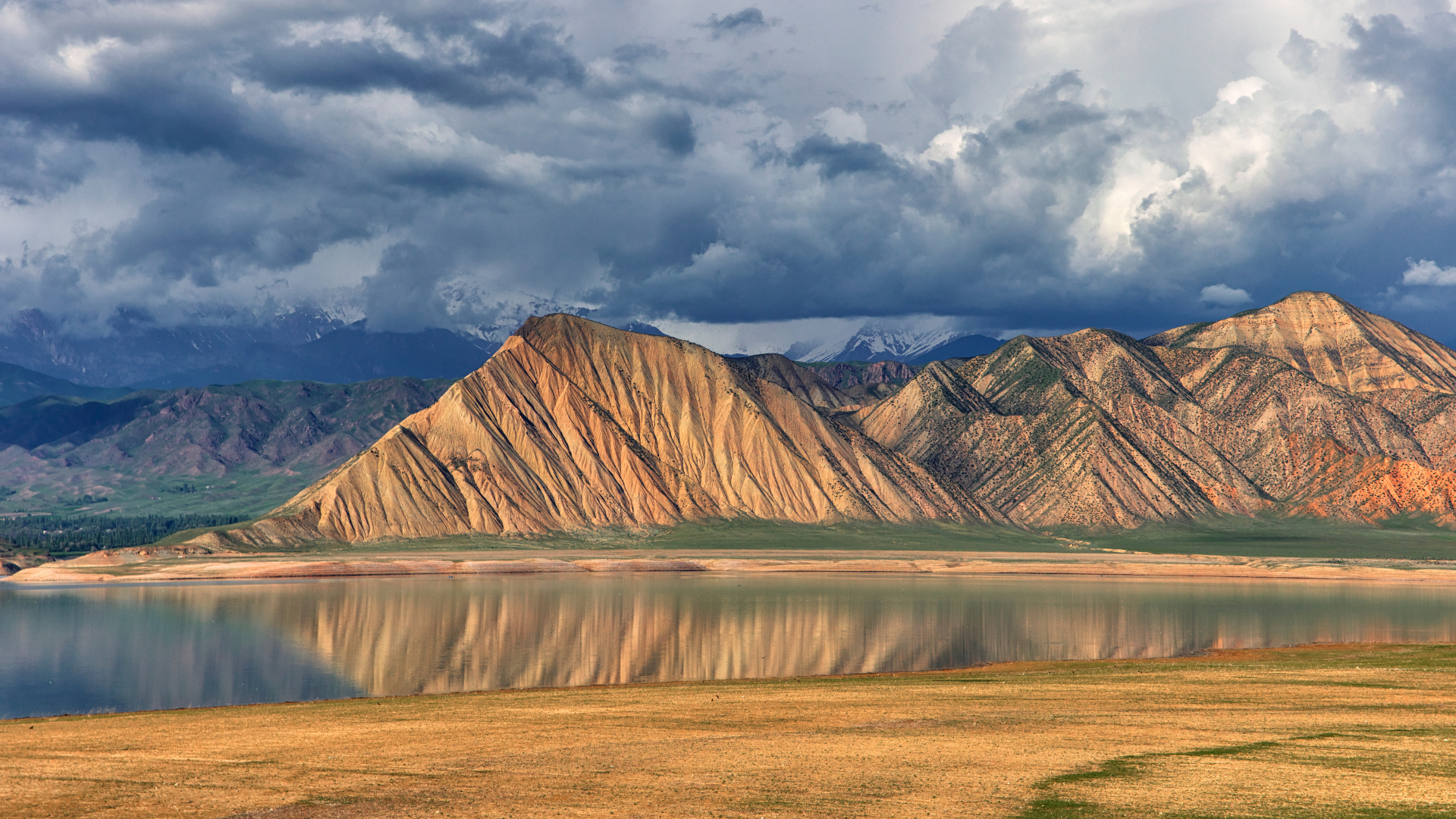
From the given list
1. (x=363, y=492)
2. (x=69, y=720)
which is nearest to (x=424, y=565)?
(x=363, y=492)

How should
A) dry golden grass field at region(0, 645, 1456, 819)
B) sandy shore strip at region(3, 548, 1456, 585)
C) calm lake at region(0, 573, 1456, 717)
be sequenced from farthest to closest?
sandy shore strip at region(3, 548, 1456, 585)
calm lake at region(0, 573, 1456, 717)
dry golden grass field at region(0, 645, 1456, 819)

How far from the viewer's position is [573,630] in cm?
8050

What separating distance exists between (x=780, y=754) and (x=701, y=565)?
130 metres

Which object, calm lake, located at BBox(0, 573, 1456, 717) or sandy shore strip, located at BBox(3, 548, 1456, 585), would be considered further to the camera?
sandy shore strip, located at BBox(3, 548, 1456, 585)

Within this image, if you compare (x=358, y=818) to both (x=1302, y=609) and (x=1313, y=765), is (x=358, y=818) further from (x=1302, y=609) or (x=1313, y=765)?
(x=1302, y=609)

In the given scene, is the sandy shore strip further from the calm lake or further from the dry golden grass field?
the dry golden grass field

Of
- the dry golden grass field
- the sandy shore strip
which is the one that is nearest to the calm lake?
the dry golden grass field

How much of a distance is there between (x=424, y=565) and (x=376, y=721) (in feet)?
383

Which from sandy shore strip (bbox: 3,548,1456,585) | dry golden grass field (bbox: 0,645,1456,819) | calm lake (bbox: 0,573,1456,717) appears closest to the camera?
dry golden grass field (bbox: 0,645,1456,819)

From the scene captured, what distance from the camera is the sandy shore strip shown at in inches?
5935

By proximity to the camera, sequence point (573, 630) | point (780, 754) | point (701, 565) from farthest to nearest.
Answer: point (701, 565)
point (573, 630)
point (780, 754)

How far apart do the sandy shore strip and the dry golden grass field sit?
10941cm

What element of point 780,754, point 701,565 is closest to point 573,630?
point 780,754

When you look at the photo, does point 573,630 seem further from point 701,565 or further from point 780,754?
point 701,565
